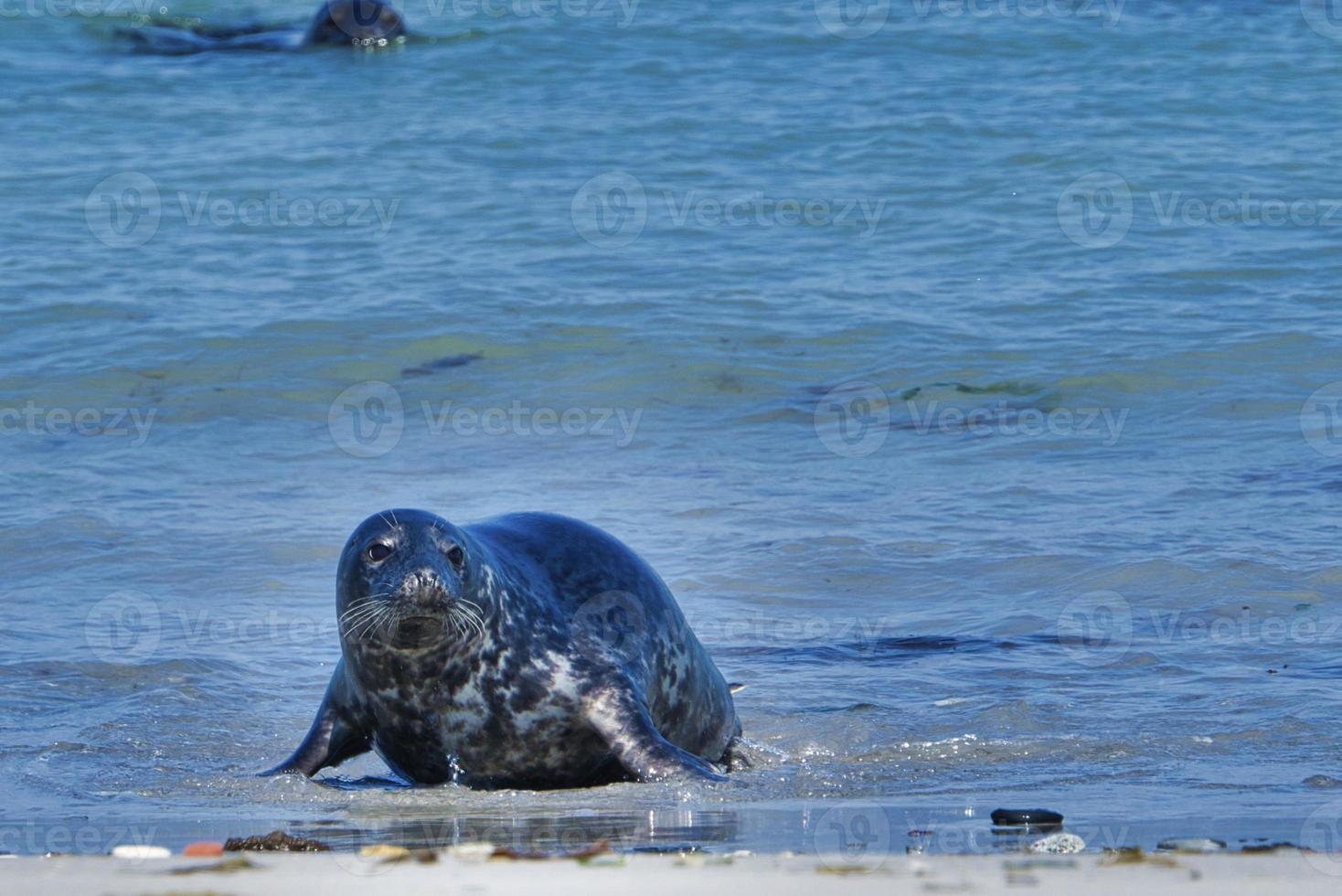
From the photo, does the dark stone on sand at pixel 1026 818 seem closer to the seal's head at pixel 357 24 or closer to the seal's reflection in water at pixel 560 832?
the seal's reflection in water at pixel 560 832

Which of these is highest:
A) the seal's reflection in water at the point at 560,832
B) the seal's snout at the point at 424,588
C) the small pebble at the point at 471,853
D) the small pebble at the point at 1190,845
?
the seal's snout at the point at 424,588

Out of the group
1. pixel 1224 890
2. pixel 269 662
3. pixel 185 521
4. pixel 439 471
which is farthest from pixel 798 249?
pixel 1224 890

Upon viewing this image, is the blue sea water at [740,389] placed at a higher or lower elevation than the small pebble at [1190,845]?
higher

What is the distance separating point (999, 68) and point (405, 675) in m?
14.4

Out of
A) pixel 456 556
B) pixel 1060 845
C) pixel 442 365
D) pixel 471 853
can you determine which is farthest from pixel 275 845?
pixel 442 365

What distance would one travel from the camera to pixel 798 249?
13.8 meters

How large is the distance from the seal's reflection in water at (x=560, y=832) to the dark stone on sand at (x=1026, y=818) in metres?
0.58

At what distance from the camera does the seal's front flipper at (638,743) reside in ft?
16.4

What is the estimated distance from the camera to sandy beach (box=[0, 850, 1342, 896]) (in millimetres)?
2988

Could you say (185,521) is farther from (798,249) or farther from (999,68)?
(999,68)

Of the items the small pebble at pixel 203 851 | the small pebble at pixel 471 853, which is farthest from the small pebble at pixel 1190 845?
the small pebble at pixel 203 851

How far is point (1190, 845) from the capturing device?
12.4 ft

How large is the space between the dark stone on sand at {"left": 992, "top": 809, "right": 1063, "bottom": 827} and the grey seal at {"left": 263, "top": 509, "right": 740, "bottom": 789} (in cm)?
99

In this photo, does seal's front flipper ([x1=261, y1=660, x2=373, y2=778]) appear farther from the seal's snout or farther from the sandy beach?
the sandy beach
